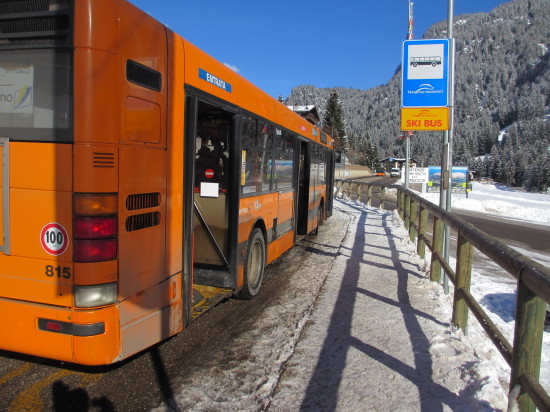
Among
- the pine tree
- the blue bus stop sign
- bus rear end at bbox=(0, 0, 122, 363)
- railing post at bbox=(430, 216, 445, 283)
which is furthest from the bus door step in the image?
the pine tree

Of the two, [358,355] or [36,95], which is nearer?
[36,95]

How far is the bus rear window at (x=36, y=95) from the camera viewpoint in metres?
2.86

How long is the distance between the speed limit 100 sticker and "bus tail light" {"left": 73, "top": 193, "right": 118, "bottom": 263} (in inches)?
3.9

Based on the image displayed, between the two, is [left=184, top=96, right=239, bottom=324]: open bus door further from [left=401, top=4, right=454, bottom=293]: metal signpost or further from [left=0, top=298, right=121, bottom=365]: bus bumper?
[left=401, top=4, right=454, bottom=293]: metal signpost

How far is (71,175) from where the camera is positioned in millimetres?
2793

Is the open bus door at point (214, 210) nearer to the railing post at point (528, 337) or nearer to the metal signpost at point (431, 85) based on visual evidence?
the railing post at point (528, 337)

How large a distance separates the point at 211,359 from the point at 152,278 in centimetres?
102

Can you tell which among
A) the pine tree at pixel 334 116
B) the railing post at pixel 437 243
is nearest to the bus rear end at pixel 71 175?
the railing post at pixel 437 243

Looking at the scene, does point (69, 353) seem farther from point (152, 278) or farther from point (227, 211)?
point (227, 211)

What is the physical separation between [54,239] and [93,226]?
318mm

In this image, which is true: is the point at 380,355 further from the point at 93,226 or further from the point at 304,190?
the point at 304,190

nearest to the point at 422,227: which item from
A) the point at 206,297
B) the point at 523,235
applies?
the point at 206,297

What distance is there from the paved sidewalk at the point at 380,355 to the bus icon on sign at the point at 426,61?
355 centimetres

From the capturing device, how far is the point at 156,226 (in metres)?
3.38
